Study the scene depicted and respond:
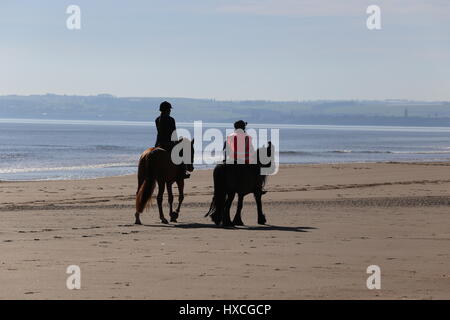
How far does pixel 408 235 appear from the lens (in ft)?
51.4

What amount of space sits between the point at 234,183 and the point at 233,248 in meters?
3.87

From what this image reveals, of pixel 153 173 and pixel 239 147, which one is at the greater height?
pixel 239 147

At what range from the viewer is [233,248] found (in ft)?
45.4

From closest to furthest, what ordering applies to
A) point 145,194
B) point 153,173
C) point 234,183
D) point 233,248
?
point 233,248 < point 234,183 < point 145,194 < point 153,173


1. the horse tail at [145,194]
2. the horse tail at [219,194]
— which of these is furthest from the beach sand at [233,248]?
the horse tail at [145,194]

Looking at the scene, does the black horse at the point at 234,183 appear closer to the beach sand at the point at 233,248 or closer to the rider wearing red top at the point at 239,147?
the rider wearing red top at the point at 239,147

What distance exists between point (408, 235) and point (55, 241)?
5.82m

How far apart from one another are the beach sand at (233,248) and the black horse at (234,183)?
14.6 inches

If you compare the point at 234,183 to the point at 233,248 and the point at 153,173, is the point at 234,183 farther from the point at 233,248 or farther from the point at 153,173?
the point at 233,248

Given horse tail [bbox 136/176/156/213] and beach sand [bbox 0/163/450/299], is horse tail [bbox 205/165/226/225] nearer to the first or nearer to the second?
beach sand [bbox 0/163/450/299]

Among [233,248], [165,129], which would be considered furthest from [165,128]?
[233,248]

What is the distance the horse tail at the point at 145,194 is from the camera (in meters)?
17.9

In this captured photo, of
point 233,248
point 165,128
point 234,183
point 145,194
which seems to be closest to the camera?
point 233,248
